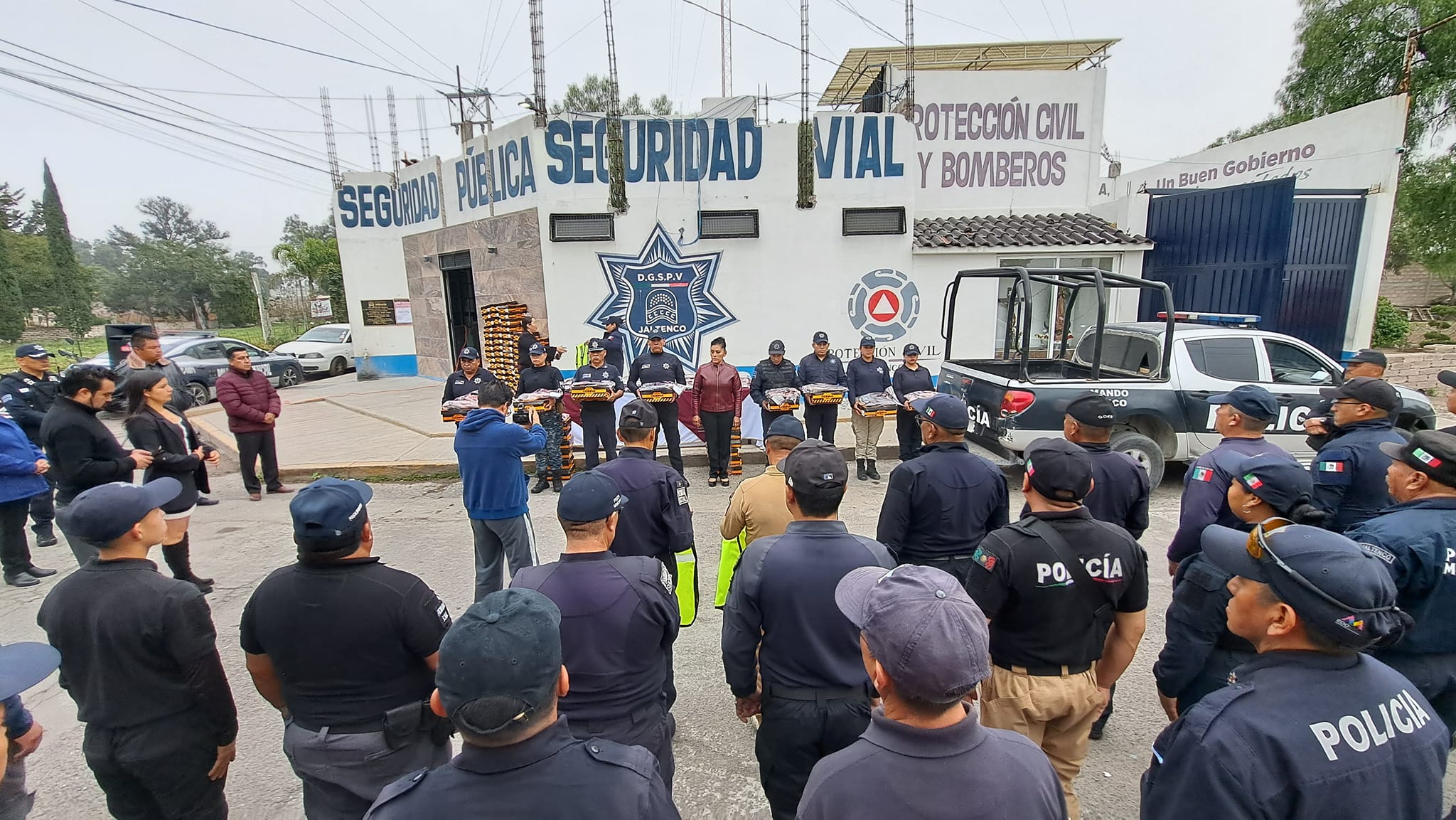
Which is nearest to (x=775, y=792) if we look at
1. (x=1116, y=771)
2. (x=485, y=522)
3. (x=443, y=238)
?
(x=1116, y=771)

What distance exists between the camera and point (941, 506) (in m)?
3.07

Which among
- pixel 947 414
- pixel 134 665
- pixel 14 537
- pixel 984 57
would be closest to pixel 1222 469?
pixel 947 414

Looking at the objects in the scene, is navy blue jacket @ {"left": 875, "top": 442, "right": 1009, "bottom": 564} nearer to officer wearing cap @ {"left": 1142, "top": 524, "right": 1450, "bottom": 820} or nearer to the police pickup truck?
officer wearing cap @ {"left": 1142, "top": 524, "right": 1450, "bottom": 820}

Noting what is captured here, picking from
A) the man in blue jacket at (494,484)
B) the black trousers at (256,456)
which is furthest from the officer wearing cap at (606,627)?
the black trousers at (256,456)

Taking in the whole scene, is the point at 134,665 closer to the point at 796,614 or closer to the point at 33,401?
the point at 796,614

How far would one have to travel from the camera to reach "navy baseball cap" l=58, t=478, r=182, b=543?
2217 millimetres

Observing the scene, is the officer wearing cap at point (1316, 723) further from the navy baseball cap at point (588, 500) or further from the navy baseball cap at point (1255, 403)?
the navy baseball cap at point (1255, 403)

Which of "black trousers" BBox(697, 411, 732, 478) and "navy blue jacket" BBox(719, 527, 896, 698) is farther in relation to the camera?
"black trousers" BBox(697, 411, 732, 478)

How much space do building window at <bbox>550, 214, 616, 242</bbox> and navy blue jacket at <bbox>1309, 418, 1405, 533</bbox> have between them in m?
9.04

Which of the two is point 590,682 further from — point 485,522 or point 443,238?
point 443,238

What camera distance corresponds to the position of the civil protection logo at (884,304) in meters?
10.6

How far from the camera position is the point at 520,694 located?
1.28 meters

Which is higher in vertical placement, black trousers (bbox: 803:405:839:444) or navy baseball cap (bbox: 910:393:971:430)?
navy baseball cap (bbox: 910:393:971:430)

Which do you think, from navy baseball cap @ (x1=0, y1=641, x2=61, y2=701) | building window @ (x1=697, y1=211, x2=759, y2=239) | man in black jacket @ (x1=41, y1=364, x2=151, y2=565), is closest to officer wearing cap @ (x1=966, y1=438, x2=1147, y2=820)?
navy baseball cap @ (x1=0, y1=641, x2=61, y2=701)
